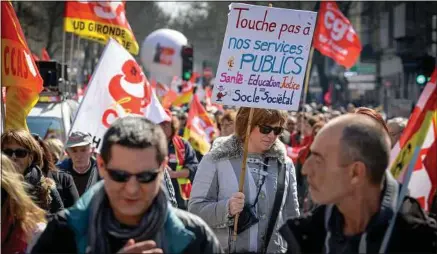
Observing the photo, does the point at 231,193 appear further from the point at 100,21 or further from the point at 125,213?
the point at 100,21

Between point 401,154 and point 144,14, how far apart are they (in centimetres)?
4376

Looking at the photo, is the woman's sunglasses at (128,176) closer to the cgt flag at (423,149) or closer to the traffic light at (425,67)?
the cgt flag at (423,149)

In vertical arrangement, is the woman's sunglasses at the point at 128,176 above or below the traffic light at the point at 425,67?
below

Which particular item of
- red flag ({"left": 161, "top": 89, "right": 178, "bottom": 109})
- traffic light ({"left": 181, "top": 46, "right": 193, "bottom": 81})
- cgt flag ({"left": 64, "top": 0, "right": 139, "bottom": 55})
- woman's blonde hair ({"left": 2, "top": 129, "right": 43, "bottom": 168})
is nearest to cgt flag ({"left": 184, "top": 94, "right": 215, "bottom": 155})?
cgt flag ({"left": 64, "top": 0, "right": 139, "bottom": 55})

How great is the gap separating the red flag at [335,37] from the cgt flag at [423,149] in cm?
1339

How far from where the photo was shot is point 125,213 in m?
3.57

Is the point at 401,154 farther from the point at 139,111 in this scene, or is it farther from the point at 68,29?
the point at 68,29

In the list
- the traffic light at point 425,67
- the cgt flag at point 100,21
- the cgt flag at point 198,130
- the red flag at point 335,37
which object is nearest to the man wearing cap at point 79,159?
the cgt flag at point 100,21

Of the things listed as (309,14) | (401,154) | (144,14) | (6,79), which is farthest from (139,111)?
(144,14)

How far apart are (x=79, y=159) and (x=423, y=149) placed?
15.7 ft

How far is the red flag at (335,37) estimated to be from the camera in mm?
17844

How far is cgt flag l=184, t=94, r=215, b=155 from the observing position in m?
14.8

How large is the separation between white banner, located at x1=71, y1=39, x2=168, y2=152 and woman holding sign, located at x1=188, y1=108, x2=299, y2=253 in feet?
7.98

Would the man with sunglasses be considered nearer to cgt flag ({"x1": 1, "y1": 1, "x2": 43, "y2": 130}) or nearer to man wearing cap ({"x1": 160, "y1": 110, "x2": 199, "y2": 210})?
cgt flag ({"x1": 1, "y1": 1, "x2": 43, "y2": 130})
